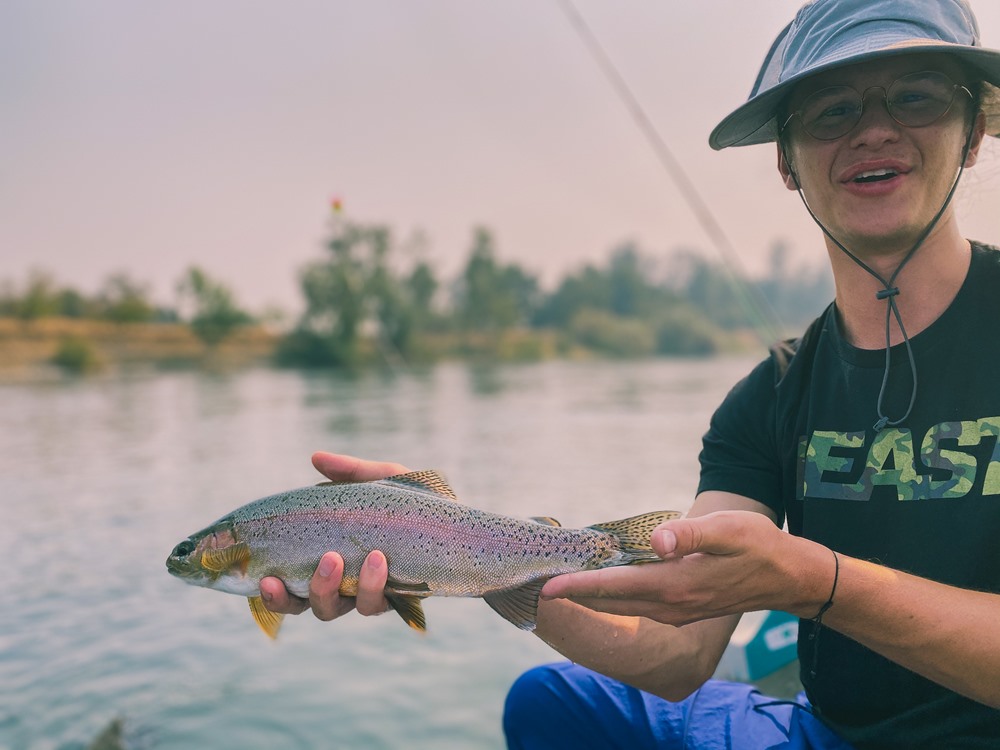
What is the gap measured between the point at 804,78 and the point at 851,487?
1.23 m

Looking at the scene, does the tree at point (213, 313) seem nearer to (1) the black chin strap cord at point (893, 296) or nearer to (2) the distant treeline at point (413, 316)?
(2) the distant treeline at point (413, 316)

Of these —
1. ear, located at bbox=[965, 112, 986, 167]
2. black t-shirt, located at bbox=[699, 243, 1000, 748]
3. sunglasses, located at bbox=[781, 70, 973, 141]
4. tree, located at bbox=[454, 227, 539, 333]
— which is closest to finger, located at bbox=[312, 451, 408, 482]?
black t-shirt, located at bbox=[699, 243, 1000, 748]

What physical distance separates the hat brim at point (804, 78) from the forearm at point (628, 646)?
166 cm

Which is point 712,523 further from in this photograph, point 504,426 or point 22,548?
point 504,426

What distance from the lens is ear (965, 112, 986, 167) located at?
262cm

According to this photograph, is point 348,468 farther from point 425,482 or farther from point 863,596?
point 863,596

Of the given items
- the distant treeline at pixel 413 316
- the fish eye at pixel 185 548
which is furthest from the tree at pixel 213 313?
the fish eye at pixel 185 548

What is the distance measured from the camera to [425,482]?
9.67ft

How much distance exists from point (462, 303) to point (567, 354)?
11.0 metres

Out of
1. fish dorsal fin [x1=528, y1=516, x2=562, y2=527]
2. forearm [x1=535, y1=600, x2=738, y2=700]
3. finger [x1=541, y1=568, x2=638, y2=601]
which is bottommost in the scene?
forearm [x1=535, y1=600, x2=738, y2=700]

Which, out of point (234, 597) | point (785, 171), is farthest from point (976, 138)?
point (234, 597)

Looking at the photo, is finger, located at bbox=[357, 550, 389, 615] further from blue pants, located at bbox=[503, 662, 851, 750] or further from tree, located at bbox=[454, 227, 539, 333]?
tree, located at bbox=[454, 227, 539, 333]

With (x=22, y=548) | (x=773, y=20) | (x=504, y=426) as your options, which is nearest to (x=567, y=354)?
(x=504, y=426)

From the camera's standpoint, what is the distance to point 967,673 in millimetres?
2105
